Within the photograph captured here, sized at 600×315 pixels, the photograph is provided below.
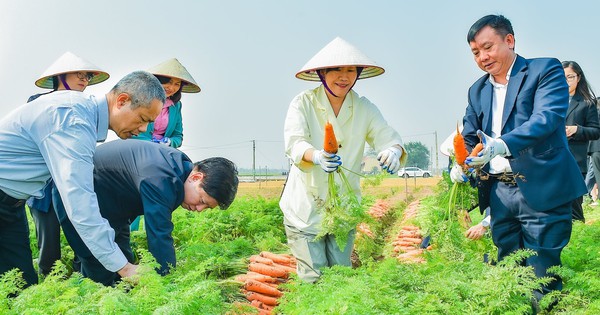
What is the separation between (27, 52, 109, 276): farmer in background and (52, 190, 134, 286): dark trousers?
1.17ft

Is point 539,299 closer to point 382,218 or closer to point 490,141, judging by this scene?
point 490,141

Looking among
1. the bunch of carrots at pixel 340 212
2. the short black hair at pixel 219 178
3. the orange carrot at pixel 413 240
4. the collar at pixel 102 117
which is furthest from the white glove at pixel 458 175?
the orange carrot at pixel 413 240

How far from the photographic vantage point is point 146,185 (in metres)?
3.38

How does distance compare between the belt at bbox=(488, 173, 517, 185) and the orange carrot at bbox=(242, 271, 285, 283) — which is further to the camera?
the orange carrot at bbox=(242, 271, 285, 283)

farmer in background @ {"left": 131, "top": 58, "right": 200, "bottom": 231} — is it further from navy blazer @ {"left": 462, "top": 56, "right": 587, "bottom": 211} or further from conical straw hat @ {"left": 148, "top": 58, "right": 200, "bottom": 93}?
navy blazer @ {"left": 462, "top": 56, "right": 587, "bottom": 211}

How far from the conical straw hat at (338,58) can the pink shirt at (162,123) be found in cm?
221

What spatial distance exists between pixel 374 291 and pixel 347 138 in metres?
1.33

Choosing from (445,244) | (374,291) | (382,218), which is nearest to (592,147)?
(382,218)

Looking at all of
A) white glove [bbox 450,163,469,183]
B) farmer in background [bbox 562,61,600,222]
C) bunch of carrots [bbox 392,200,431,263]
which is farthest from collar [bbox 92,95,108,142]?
farmer in background [bbox 562,61,600,222]

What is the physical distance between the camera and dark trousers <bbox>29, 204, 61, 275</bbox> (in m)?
4.21

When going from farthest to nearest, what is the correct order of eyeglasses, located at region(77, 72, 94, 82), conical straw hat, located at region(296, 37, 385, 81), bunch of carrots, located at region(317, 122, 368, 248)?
eyeglasses, located at region(77, 72, 94, 82) < conical straw hat, located at region(296, 37, 385, 81) < bunch of carrots, located at region(317, 122, 368, 248)

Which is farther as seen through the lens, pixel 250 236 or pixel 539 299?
pixel 250 236

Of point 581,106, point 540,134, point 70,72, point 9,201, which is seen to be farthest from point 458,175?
point 70,72

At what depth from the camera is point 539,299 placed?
3480 mm
